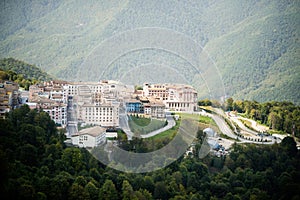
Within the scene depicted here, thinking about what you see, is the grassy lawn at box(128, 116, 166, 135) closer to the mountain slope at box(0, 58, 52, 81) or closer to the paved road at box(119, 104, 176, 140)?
the paved road at box(119, 104, 176, 140)

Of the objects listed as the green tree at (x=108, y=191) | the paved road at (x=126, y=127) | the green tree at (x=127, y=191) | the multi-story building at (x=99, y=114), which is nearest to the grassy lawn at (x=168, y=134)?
the paved road at (x=126, y=127)

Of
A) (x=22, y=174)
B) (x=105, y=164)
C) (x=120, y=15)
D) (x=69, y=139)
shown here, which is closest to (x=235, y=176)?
(x=105, y=164)

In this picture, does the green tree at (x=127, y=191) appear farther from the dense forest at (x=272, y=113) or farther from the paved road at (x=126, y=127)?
the dense forest at (x=272, y=113)

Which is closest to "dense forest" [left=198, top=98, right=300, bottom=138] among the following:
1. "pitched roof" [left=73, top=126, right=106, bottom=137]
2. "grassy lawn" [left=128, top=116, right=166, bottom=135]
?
"grassy lawn" [left=128, top=116, right=166, bottom=135]

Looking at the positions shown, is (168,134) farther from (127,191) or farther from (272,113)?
(272,113)

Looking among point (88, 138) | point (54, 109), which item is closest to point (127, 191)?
point (88, 138)

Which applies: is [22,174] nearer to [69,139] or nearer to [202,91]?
[69,139]
